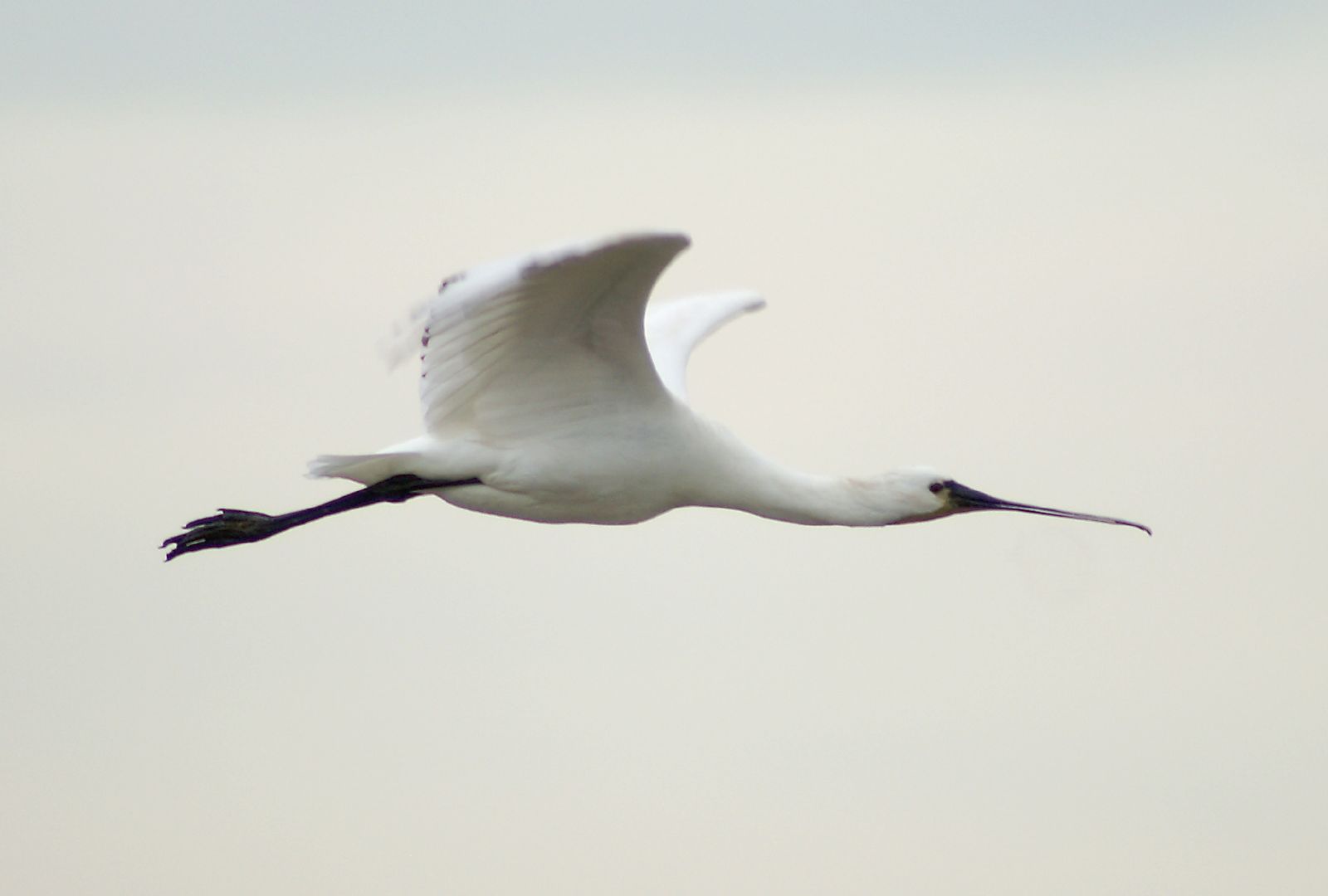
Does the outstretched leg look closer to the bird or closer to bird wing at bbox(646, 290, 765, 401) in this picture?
the bird

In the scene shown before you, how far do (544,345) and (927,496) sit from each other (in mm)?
3268

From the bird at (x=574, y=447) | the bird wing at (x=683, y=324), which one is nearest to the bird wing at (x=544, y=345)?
the bird at (x=574, y=447)

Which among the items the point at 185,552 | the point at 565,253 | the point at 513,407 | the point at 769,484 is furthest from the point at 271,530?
the point at 565,253

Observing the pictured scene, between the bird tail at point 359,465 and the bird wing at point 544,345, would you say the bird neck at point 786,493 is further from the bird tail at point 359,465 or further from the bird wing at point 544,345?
the bird tail at point 359,465

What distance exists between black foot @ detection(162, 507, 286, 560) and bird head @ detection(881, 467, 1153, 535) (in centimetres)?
459

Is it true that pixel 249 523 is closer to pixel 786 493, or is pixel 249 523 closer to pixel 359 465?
pixel 359 465

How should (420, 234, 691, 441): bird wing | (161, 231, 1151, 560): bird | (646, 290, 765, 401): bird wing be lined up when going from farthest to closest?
(646, 290, 765, 401): bird wing → (161, 231, 1151, 560): bird → (420, 234, 691, 441): bird wing

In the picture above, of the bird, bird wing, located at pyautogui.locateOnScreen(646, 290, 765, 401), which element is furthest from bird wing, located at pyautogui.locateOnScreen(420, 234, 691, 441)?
bird wing, located at pyautogui.locateOnScreen(646, 290, 765, 401)

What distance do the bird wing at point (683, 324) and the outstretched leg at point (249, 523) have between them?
3143 mm

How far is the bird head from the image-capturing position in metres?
19.9

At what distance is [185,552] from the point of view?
2056 centimetres

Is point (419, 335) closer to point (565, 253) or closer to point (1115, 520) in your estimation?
point (565, 253)

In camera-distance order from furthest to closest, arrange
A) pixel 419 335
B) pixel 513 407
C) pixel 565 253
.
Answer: pixel 513 407 < pixel 419 335 < pixel 565 253

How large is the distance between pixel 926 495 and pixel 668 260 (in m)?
3.68
